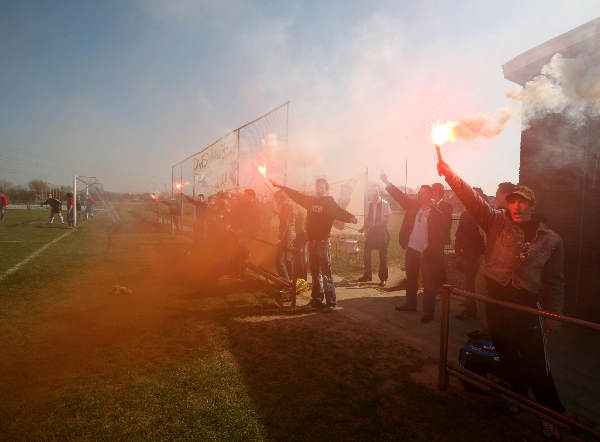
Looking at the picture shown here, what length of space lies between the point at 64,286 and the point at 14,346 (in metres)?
3.32

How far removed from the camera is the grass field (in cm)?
279

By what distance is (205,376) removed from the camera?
3.61 meters

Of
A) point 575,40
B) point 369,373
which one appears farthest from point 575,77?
point 369,373

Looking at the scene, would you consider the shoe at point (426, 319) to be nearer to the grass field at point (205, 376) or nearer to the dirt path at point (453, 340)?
the dirt path at point (453, 340)

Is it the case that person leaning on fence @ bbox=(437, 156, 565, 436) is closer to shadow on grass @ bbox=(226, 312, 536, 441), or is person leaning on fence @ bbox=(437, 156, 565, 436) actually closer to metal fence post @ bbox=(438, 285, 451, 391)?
metal fence post @ bbox=(438, 285, 451, 391)

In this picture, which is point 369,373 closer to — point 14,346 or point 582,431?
point 582,431

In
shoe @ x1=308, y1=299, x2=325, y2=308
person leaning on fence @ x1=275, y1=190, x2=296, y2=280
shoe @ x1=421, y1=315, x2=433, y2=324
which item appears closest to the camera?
shoe @ x1=421, y1=315, x2=433, y2=324

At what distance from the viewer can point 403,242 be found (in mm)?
5930

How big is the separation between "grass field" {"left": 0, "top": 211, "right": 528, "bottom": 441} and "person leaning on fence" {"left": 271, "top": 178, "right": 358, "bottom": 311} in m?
0.56

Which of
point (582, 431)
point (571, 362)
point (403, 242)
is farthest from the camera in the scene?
point (403, 242)

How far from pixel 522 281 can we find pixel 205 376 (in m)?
3.24

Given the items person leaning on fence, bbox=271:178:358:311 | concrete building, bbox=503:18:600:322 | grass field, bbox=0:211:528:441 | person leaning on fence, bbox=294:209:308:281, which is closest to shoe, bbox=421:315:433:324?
grass field, bbox=0:211:528:441

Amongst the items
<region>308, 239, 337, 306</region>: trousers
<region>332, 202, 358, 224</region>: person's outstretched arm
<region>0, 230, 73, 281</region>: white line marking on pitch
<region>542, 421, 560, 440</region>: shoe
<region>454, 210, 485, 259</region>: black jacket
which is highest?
<region>332, 202, 358, 224</region>: person's outstretched arm

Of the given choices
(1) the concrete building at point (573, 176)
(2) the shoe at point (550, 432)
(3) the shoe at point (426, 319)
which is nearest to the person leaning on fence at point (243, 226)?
(3) the shoe at point (426, 319)
